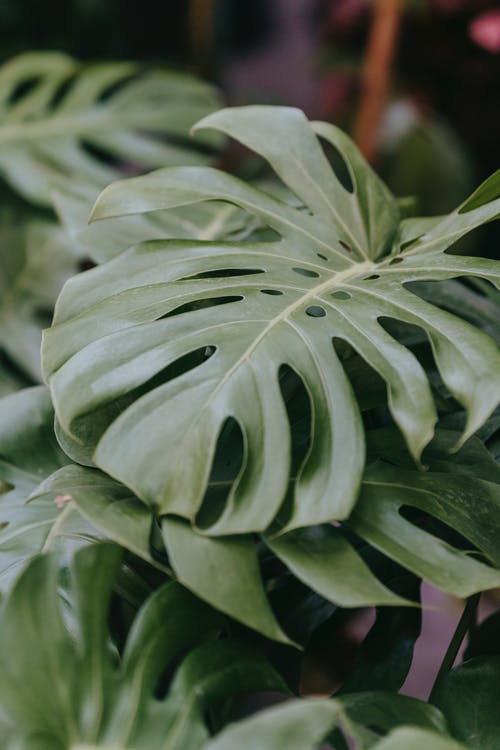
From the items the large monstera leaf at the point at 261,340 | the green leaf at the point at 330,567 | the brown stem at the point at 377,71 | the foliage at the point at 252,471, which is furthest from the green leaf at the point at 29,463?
the brown stem at the point at 377,71

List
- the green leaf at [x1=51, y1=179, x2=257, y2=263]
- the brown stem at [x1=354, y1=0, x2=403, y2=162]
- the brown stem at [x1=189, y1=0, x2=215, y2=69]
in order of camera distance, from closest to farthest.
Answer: the green leaf at [x1=51, y1=179, x2=257, y2=263]
the brown stem at [x1=354, y1=0, x2=403, y2=162]
the brown stem at [x1=189, y1=0, x2=215, y2=69]

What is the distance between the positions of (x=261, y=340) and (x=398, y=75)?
1888mm

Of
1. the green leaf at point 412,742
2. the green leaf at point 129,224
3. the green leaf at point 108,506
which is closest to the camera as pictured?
the green leaf at point 412,742

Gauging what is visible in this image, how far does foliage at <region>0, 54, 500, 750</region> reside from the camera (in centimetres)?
53

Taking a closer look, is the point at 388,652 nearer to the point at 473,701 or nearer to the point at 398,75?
the point at 473,701

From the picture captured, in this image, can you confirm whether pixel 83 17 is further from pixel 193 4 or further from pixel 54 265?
pixel 54 265

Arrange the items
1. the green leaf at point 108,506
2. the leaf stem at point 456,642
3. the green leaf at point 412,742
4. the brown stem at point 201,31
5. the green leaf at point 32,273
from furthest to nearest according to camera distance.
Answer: the brown stem at point 201,31 → the green leaf at point 32,273 → the leaf stem at point 456,642 → the green leaf at point 108,506 → the green leaf at point 412,742

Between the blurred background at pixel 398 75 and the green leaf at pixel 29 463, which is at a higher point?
the blurred background at pixel 398 75

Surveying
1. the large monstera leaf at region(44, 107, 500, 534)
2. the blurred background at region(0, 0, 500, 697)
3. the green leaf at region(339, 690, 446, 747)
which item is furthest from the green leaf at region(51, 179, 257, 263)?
the blurred background at region(0, 0, 500, 697)

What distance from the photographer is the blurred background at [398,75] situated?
192 cm

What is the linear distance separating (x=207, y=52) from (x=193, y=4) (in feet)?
0.49

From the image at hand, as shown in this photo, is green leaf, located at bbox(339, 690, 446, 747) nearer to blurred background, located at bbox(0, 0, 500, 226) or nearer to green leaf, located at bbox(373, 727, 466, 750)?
green leaf, located at bbox(373, 727, 466, 750)

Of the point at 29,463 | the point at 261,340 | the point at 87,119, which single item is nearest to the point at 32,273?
the point at 87,119

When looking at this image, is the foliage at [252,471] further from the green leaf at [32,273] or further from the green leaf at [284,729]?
the green leaf at [32,273]
